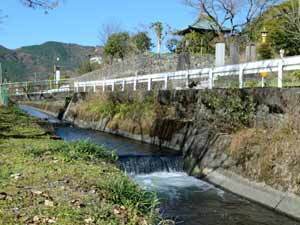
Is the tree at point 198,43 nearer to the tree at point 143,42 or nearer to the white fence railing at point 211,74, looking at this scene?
the tree at point 143,42

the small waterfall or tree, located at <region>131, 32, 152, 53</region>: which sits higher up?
tree, located at <region>131, 32, 152, 53</region>

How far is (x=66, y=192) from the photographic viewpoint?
6.32 metres

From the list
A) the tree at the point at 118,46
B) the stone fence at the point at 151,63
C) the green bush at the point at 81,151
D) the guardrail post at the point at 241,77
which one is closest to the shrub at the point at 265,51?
the stone fence at the point at 151,63

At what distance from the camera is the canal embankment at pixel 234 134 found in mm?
A: 9789

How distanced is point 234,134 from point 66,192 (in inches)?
277

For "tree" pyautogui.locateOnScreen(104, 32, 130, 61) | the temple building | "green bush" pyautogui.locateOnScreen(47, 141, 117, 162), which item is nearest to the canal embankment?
"green bush" pyautogui.locateOnScreen(47, 141, 117, 162)

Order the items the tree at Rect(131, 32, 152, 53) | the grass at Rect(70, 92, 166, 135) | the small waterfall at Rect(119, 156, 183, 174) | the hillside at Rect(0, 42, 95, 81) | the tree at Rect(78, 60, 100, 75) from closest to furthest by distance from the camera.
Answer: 1. the small waterfall at Rect(119, 156, 183, 174)
2. the grass at Rect(70, 92, 166, 135)
3. the tree at Rect(131, 32, 152, 53)
4. the tree at Rect(78, 60, 100, 75)
5. the hillside at Rect(0, 42, 95, 81)

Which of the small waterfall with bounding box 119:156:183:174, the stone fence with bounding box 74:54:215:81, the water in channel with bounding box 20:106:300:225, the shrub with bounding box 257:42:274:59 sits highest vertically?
the shrub with bounding box 257:42:274:59

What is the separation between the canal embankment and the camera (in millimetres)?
9789

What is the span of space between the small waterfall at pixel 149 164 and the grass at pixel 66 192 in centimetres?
442

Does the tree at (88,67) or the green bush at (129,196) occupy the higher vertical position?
the tree at (88,67)

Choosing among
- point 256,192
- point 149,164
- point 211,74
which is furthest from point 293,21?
point 256,192

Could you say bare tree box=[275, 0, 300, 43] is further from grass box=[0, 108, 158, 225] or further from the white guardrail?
grass box=[0, 108, 158, 225]

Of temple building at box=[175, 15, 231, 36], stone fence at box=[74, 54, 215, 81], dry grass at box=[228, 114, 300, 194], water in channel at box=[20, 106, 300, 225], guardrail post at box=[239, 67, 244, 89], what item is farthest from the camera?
temple building at box=[175, 15, 231, 36]
